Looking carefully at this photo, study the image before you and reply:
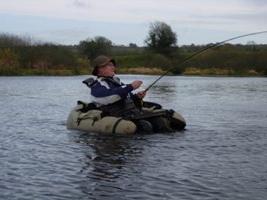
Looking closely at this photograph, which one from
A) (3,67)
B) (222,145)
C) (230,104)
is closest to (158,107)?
(222,145)

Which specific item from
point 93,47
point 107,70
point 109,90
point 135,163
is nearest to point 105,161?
point 135,163

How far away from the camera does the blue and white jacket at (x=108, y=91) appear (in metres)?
11.8

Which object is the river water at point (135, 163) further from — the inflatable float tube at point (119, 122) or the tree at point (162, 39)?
the tree at point (162, 39)

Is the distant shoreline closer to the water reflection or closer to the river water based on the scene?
the river water

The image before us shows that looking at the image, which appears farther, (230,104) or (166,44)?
(166,44)

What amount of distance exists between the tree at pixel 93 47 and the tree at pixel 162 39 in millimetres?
7703

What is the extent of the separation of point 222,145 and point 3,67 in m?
54.8

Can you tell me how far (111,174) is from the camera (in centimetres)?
804

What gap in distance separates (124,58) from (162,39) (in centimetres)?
654

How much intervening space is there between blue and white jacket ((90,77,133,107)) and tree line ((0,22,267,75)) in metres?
41.9

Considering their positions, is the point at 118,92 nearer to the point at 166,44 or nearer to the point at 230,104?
the point at 230,104

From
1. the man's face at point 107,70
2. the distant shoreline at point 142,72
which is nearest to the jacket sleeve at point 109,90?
the man's face at point 107,70

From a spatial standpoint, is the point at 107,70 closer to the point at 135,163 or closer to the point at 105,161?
the point at 105,161

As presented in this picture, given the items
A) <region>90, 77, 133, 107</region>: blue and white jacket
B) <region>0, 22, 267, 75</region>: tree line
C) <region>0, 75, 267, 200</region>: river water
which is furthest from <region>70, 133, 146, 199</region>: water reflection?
<region>0, 22, 267, 75</region>: tree line
